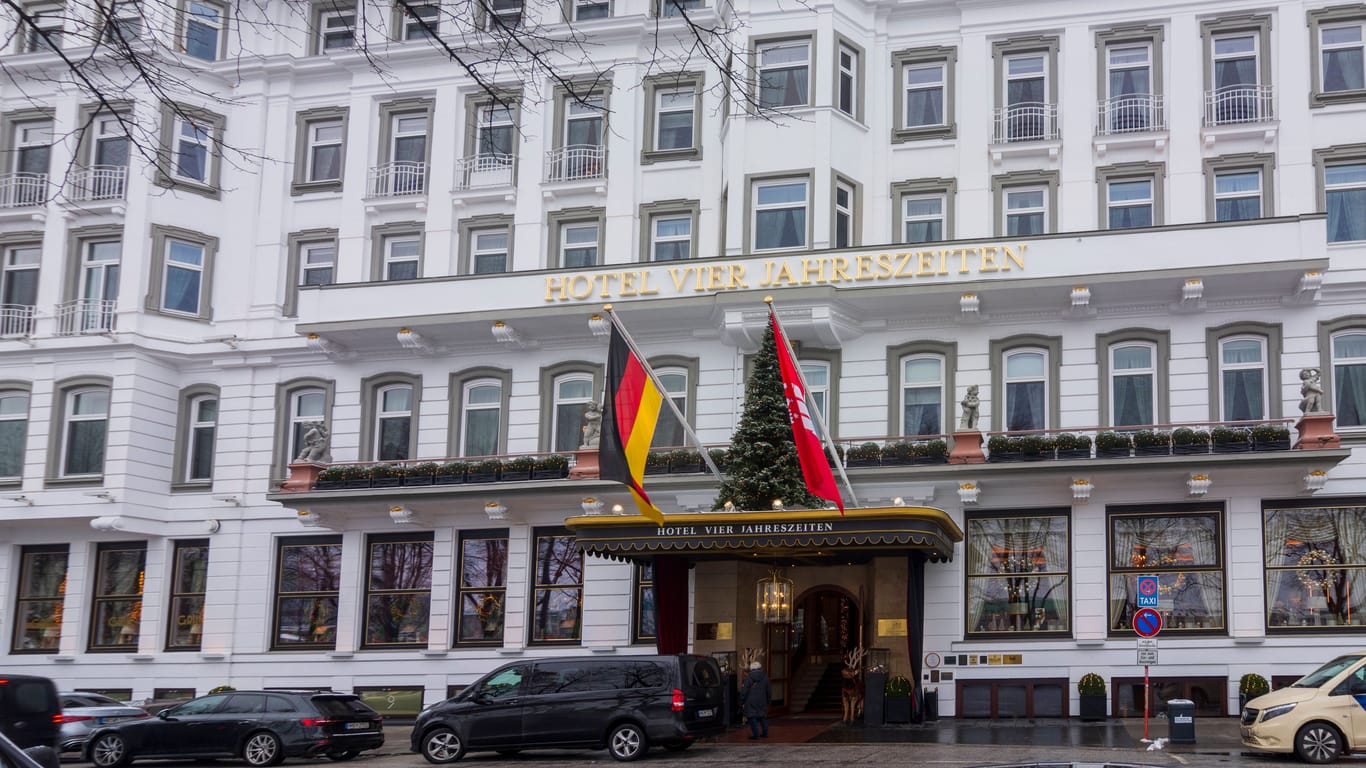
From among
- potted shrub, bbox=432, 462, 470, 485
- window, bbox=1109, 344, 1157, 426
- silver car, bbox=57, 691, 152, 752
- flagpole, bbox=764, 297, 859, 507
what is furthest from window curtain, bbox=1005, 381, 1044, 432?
silver car, bbox=57, 691, 152, 752

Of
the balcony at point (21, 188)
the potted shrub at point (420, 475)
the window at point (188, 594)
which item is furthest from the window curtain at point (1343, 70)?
the balcony at point (21, 188)

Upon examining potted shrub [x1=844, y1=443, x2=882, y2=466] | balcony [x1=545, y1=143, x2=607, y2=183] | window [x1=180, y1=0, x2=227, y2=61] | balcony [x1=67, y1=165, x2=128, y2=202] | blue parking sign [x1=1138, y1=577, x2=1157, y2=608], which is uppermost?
window [x1=180, y1=0, x2=227, y2=61]

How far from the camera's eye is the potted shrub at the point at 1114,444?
1105 inches

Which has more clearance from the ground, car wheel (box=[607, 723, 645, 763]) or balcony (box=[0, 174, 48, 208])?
balcony (box=[0, 174, 48, 208])

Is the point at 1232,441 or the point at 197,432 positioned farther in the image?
the point at 197,432

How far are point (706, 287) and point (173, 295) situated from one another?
550 inches

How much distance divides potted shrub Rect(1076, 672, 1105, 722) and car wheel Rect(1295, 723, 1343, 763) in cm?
681

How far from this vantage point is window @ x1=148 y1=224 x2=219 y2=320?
34719 millimetres

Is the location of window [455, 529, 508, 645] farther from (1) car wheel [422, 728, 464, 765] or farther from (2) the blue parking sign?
(2) the blue parking sign

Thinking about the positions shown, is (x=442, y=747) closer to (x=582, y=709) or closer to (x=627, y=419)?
(x=582, y=709)

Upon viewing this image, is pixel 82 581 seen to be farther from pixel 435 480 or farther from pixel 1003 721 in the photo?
pixel 1003 721

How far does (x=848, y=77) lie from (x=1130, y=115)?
6.37m

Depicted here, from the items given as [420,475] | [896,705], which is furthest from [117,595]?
[896,705]

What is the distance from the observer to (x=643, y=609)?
103 feet
